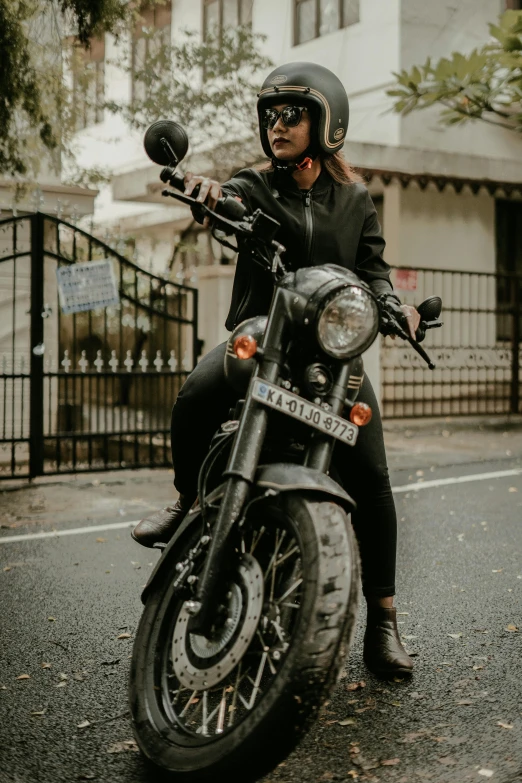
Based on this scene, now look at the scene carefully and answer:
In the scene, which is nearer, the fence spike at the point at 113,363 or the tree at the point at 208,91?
the fence spike at the point at 113,363

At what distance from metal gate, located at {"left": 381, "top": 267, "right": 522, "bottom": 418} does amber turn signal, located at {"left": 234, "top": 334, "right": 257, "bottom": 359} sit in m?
10.4

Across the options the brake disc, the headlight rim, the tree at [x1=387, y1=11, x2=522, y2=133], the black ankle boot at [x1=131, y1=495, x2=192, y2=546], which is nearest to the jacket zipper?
the headlight rim

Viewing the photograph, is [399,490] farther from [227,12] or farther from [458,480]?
[227,12]

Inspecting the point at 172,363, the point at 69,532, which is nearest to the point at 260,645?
the point at 69,532

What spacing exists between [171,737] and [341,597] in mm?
605

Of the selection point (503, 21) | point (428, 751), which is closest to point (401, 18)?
point (503, 21)

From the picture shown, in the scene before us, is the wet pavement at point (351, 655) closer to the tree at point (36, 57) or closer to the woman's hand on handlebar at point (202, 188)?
the woman's hand on handlebar at point (202, 188)

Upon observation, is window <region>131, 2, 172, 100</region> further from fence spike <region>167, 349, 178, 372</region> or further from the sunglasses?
the sunglasses

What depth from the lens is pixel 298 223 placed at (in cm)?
322

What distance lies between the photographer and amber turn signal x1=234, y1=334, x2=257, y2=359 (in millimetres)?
2609

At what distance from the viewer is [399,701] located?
3.21m

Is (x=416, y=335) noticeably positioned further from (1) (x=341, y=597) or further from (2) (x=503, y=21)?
(2) (x=503, y=21)

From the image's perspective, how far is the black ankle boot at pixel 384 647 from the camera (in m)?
3.40

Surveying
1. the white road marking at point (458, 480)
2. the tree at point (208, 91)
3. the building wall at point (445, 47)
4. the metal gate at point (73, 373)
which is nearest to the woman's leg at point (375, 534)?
the white road marking at point (458, 480)
